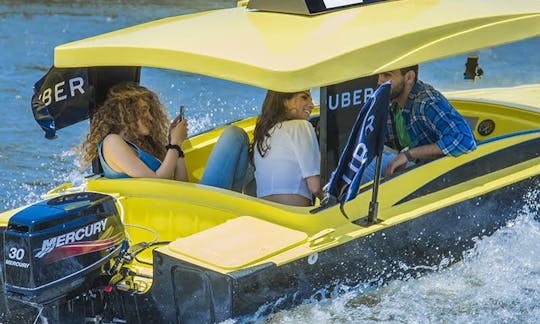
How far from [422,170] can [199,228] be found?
3.40 ft

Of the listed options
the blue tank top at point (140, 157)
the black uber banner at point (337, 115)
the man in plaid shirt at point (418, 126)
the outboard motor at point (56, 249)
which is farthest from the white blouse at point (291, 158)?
the outboard motor at point (56, 249)

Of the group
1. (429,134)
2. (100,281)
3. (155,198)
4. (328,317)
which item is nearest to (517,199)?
(429,134)

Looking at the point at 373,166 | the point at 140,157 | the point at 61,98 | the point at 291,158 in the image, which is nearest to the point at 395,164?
the point at 373,166

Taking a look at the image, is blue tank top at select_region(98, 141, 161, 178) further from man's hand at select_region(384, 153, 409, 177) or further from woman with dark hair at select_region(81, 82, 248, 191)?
man's hand at select_region(384, 153, 409, 177)

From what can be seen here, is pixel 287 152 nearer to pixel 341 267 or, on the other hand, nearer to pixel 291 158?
pixel 291 158

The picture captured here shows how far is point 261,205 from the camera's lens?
425cm

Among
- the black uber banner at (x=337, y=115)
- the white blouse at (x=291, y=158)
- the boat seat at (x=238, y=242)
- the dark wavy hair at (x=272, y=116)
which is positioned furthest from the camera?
the dark wavy hair at (x=272, y=116)

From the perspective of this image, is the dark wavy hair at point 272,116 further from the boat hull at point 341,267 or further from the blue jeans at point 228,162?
the boat hull at point 341,267

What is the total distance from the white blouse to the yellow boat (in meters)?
0.20

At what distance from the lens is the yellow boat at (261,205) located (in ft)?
12.2

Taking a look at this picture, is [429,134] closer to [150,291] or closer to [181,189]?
[181,189]

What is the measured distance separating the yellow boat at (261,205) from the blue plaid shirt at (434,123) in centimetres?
8

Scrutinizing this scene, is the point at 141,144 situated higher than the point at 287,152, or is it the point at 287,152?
the point at 287,152

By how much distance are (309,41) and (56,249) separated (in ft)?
4.46
